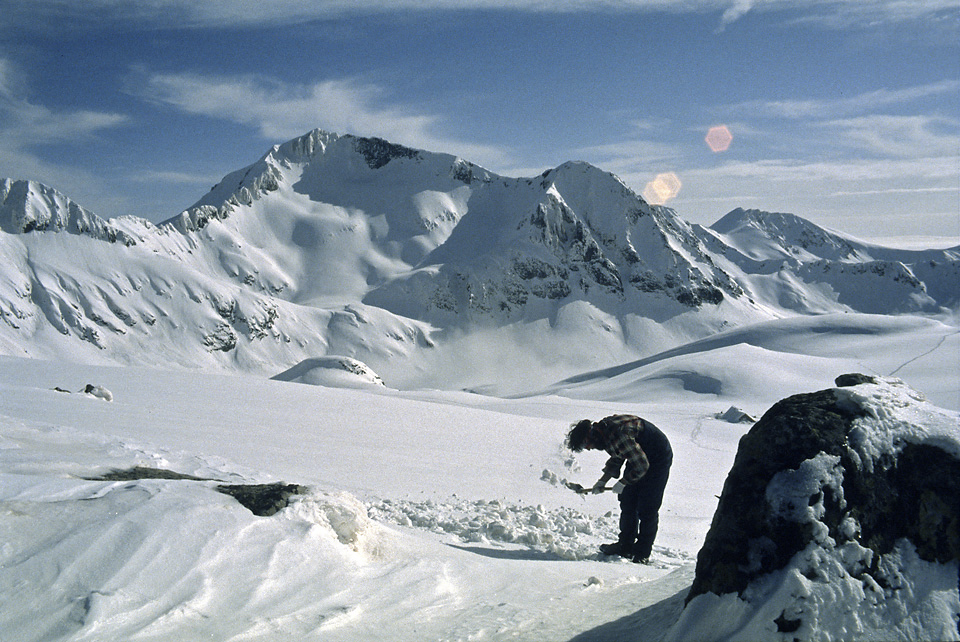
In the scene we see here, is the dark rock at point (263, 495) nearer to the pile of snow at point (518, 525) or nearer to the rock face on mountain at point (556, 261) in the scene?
the pile of snow at point (518, 525)

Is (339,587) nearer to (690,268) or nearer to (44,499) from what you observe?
(44,499)

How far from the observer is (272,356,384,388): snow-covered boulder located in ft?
176

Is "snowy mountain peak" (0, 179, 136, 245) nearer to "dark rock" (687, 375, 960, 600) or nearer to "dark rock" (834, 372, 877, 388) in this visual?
"dark rock" (834, 372, 877, 388)

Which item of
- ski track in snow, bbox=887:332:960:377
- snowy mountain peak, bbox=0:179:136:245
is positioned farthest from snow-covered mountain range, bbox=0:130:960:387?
ski track in snow, bbox=887:332:960:377

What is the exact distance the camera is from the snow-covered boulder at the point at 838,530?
9.22 feet

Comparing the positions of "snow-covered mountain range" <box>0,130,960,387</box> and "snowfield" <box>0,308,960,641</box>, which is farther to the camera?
"snow-covered mountain range" <box>0,130,960,387</box>

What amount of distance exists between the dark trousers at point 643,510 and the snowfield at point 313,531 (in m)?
0.26

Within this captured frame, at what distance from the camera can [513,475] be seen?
10328 millimetres

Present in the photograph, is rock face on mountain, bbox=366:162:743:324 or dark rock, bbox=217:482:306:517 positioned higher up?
rock face on mountain, bbox=366:162:743:324

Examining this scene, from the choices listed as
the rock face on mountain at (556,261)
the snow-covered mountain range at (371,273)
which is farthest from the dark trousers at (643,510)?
the rock face on mountain at (556,261)

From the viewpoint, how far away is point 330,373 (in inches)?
2217

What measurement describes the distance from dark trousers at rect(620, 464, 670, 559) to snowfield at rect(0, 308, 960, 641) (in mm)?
258

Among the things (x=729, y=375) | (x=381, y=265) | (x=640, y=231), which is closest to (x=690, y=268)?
(x=640, y=231)

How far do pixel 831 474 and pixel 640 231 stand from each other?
163m
